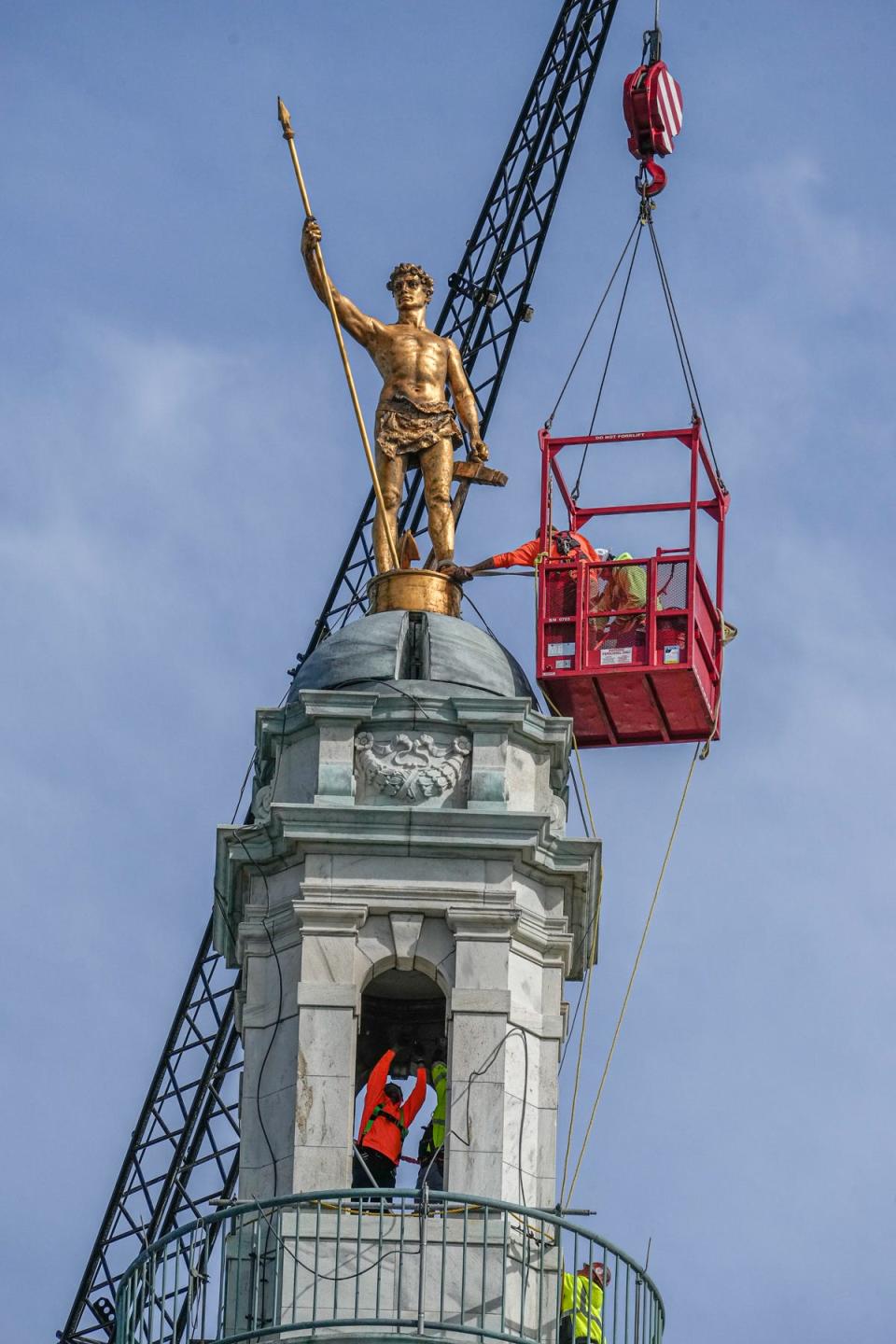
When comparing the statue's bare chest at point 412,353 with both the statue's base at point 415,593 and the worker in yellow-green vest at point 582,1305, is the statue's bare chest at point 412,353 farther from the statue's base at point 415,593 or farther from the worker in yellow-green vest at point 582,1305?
the worker in yellow-green vest at point 582,1305

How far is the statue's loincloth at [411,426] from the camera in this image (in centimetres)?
4544

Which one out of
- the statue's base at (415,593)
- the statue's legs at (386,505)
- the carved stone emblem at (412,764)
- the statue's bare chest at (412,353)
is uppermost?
the statue's bare chest at (412,353)

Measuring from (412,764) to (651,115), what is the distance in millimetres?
18260

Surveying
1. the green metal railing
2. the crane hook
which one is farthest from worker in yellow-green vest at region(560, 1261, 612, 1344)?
the crane hook

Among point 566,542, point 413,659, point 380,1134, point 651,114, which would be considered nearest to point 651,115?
point 651,114

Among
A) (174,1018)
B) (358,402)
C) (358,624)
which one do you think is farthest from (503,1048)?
(174,1018)

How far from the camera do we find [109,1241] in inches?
3027

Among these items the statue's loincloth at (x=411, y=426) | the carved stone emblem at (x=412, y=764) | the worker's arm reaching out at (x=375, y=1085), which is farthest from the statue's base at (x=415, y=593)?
the worker's arm reaching out at (x=375, y=1085)

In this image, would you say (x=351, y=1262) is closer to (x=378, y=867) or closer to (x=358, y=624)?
(x=378, y=867)

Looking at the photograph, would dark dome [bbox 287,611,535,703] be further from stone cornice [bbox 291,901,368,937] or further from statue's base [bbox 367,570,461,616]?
stone cornice [bbox 291,901,368,937]

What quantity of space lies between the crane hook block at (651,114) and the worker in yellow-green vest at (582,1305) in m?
21.3

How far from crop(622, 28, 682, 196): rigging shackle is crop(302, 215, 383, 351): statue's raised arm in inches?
435

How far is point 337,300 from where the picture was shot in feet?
150

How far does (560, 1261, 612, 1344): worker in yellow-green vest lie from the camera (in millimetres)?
38156
